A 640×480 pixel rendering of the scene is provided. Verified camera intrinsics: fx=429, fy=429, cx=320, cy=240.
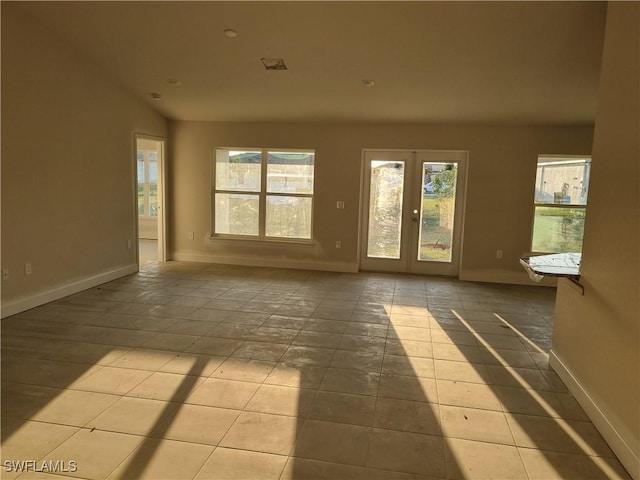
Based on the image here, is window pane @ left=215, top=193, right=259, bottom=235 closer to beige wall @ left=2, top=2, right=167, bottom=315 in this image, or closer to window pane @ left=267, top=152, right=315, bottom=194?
window pane @ left=267, top=152, right=315, bottom=194

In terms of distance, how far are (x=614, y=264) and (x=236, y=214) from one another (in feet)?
17.7

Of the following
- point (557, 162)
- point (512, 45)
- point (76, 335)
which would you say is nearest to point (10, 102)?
point (76, 335)

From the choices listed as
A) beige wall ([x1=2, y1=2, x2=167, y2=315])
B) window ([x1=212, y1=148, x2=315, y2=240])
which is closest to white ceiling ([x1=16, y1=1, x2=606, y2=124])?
beige wall ([x1=2, y1=2, x2=167, y2=315])

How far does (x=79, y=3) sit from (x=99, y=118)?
60.9 inches

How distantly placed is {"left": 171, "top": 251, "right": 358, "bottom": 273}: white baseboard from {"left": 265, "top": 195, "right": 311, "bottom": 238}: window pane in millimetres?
405

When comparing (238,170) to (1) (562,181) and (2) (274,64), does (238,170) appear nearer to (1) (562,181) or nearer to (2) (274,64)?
(2) (274,64)

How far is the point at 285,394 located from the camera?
8.75 feet

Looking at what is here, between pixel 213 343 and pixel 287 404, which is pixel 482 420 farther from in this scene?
pixel 213 343

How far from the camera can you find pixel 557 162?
19.0 ft

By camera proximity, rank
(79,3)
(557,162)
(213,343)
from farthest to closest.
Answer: (557,162) → (79,3) → (213,343)

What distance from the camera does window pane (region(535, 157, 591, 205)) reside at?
577cm

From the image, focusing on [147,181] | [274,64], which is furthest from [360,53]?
[147,181]

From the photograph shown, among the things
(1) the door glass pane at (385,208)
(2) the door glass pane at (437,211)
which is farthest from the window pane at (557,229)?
(1) the door glass pane at (385,208)

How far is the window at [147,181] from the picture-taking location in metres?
9.43
